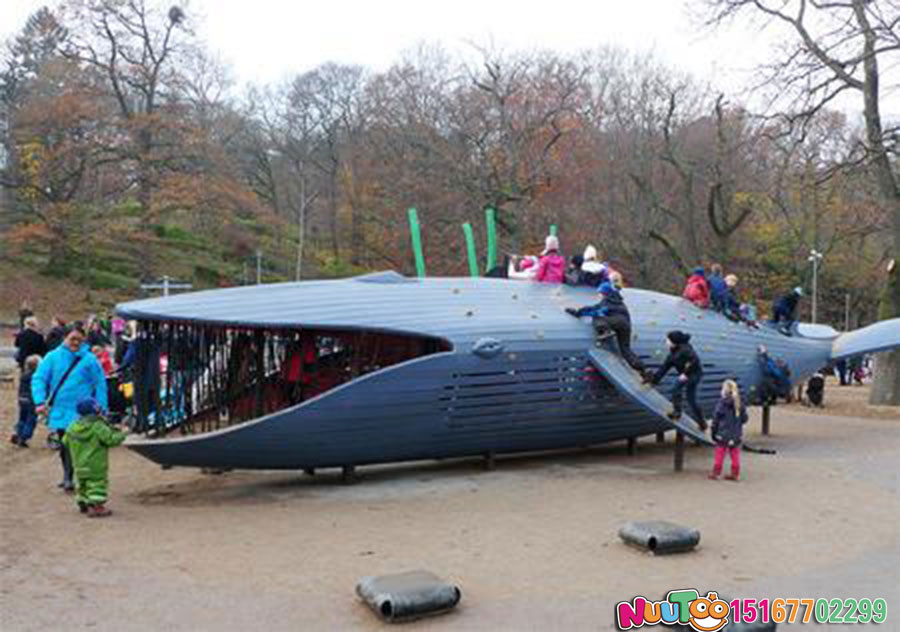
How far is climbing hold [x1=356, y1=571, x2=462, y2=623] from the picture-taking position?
6.95 m

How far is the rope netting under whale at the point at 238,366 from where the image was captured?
11.8 m

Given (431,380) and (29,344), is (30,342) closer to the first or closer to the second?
Answer: (29,344)

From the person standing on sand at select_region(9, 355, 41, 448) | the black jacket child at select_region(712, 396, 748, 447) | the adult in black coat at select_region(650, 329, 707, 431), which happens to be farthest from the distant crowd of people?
the black jacket child at select_region(712, 396, 748, 447)

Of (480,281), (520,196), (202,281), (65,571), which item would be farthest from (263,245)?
(65,571)

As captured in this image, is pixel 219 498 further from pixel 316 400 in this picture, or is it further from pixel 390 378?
pixel 390 378

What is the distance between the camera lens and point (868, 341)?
1742 centimetres

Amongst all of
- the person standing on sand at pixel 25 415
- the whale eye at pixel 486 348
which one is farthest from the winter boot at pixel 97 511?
the person standing on sand at pixel 25 415

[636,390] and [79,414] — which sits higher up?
[636,390]

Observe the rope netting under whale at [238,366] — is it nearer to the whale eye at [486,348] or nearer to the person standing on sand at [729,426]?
the whale eye at [486,348]

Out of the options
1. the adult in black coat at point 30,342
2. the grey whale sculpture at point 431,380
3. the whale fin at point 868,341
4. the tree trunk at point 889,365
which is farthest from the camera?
the tree trunk at point 889,365

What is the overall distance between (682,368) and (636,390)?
1.11m

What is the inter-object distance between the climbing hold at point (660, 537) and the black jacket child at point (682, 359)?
16.1 feet

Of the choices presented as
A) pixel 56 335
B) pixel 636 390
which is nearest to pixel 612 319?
pixel 636 390

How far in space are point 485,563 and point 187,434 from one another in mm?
5157
